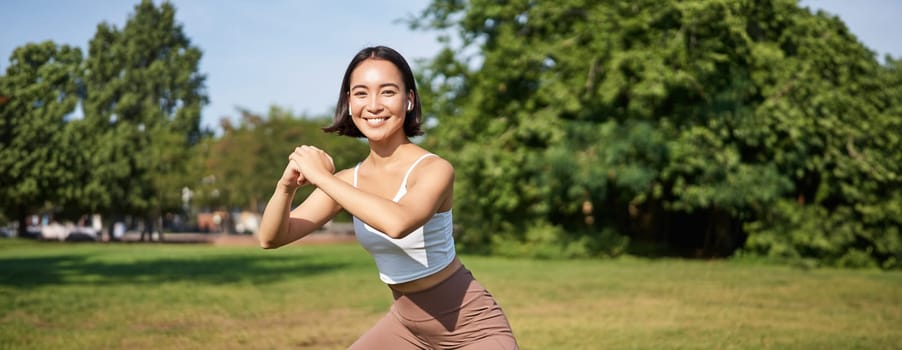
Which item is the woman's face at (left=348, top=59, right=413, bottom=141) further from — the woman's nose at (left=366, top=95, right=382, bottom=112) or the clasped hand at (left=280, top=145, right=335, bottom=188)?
the clasped hand at (left=280, top=145, right=335, bottom=188)

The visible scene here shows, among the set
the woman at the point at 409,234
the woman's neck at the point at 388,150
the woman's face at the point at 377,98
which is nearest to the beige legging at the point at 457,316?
the woman at the point at 409,234

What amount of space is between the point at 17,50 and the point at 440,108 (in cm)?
3019

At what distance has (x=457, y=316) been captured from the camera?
327 cm

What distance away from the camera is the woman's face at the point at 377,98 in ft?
10.3

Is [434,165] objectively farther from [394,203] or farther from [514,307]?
[514,307]

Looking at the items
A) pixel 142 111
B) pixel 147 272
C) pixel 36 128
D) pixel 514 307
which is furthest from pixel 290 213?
pixel 142 111

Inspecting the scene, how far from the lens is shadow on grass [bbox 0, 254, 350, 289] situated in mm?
19438

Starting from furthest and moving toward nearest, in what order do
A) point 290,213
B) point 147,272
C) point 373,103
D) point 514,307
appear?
1. point 147,272
2. point 514,307
3. point 290,213
4. point 373,103

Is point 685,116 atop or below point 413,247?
atop

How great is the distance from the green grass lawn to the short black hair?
6.35 meters

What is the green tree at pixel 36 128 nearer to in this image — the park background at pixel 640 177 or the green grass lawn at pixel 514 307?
the park background at pixel 640 177

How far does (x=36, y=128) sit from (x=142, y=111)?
47.7 feet

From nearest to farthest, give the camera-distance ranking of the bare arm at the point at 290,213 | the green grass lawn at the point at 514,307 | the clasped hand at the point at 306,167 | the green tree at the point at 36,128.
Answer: the clasped hand at the point at 306,167 → the bare arm at the point at 290,213 → the green grass lawn at the point at 514,307 → the green tree at the point at 36,128

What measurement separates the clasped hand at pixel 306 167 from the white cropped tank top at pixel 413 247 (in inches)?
12.2
